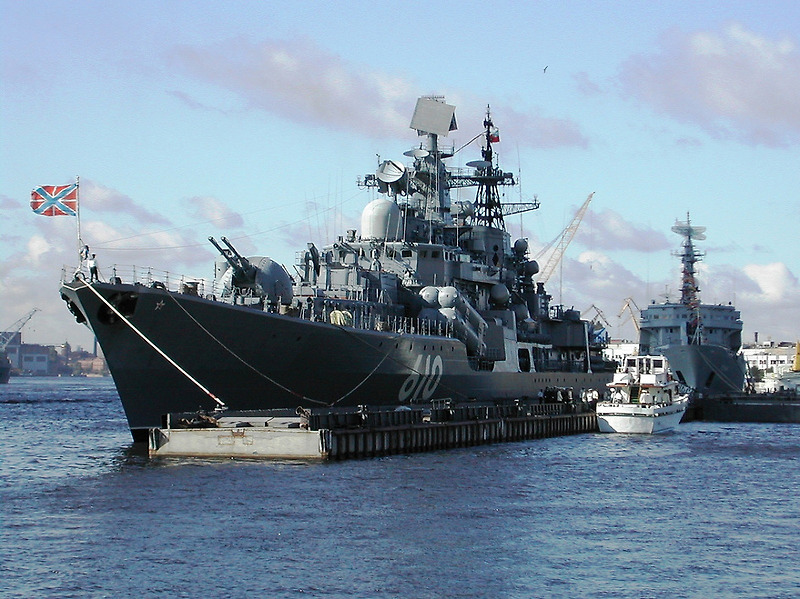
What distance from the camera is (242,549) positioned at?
20.3 metres

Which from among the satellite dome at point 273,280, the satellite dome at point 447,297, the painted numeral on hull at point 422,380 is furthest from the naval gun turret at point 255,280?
the satellite dome at point 447,297

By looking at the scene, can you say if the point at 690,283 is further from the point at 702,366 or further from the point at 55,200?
the point at 55,200

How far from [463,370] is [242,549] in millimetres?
27930

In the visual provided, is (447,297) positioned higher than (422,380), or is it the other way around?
(447,297)

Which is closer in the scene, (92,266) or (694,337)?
(92,266)

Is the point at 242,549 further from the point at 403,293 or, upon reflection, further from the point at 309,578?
the point at 403,293

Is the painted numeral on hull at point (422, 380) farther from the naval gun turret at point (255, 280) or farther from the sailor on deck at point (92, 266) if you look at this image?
the sailor on deck at point (92, 266)

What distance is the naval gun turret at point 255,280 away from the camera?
38312 millimetres

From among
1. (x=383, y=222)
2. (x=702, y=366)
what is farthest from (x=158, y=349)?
(x=702, y=366)

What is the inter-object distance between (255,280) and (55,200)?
8.24 m

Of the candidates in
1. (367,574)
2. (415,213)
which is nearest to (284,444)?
(367,574)

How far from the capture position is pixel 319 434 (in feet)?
103

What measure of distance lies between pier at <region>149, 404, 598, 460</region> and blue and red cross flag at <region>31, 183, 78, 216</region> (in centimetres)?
677

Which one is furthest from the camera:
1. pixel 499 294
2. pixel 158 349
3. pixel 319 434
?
pixel 499 294
